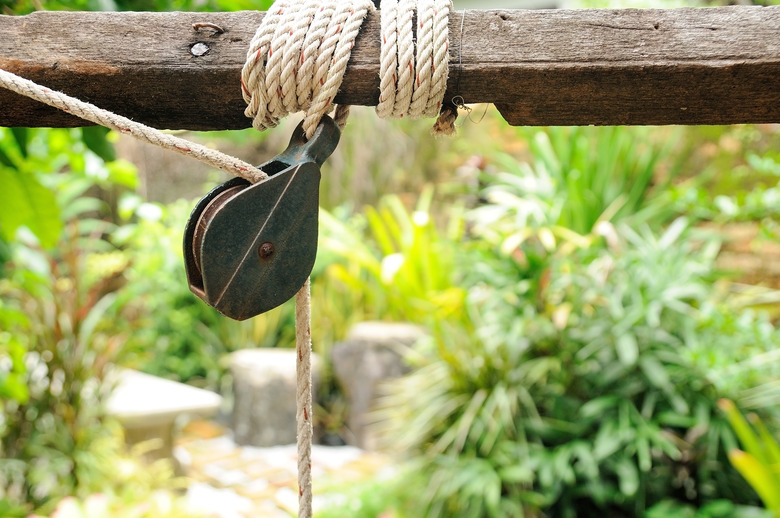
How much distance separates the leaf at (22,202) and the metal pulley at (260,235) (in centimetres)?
73

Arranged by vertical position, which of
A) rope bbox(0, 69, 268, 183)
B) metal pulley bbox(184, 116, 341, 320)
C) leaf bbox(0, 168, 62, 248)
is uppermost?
rope bbox(0, 69, 268, 183)

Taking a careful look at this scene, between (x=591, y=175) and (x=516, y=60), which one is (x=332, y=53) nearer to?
(x=516, y=60)

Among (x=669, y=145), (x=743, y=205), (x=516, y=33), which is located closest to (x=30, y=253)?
(x=516, y=33)

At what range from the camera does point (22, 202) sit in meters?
1.11

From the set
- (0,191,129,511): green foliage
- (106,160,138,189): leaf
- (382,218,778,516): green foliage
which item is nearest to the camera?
(106,160,138,189): leaf

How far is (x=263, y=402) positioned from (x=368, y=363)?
29.1 inches

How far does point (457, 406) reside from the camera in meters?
2.50

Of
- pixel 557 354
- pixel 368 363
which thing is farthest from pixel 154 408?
pixel 557 354

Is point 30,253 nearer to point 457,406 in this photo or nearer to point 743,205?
point 457,406

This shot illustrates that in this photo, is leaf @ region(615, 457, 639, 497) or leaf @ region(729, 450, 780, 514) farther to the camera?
leaf @ region(615, 457, 639, 497)

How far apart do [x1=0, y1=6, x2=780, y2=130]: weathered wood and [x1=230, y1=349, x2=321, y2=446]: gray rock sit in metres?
3.52

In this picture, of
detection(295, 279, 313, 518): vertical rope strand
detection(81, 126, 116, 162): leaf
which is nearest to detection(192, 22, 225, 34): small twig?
detection(295, 279, 313, 518): vertical rope strand

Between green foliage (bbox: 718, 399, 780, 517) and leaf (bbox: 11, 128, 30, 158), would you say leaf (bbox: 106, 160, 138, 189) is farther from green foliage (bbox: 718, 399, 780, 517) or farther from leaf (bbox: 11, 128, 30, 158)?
green foliage (bbox: 718, 399, 780, 517)

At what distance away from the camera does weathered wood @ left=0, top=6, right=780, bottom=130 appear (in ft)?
1.82
